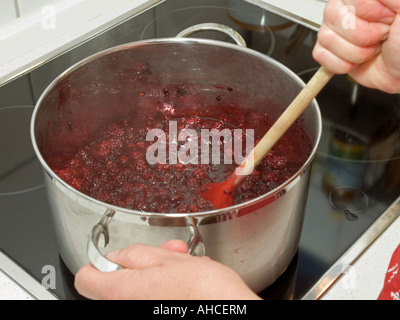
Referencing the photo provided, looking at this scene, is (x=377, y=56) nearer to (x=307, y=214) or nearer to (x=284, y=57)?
(x=307, y=214)

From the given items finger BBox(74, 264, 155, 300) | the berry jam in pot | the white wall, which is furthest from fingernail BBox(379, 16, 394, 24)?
the white wall

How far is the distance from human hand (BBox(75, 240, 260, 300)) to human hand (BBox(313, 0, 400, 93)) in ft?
0.97

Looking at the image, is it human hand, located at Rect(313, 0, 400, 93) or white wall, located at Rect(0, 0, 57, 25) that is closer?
human hand, located at Rect(313, 0, 400, 93)

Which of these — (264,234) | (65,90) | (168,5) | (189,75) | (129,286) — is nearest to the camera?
(129,286)

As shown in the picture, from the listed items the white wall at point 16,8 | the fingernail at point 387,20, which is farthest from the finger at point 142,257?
the white wall at point 16,8

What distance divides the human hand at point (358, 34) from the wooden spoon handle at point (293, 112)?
0.07 feet

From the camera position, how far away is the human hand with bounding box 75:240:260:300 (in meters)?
0.52

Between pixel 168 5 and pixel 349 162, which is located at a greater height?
pixel 168 5

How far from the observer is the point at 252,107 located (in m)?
1.02

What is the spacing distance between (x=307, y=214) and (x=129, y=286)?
44 centimetres

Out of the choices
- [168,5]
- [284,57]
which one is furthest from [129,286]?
[168,5]

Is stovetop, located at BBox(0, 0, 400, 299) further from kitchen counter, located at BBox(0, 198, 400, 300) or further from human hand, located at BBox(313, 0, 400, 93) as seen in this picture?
human hand, located at BBox(313, 0, 400, 93)

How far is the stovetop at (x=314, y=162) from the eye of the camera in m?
0.83

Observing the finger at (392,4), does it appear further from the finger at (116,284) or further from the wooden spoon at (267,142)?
the finger at (116,284)
